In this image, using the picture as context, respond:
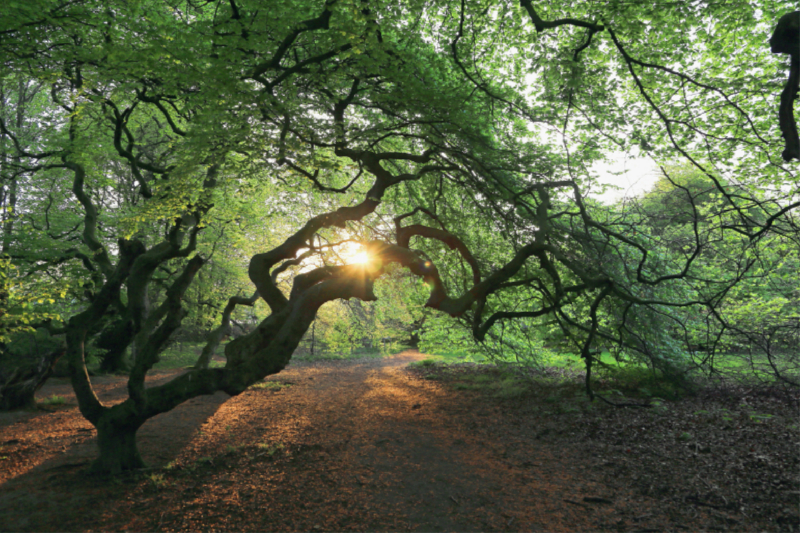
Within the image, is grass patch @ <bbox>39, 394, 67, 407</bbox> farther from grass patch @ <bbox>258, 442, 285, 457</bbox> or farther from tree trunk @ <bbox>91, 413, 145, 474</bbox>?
grass patch @ <bbox>258, 442, 285, 457</bbox>

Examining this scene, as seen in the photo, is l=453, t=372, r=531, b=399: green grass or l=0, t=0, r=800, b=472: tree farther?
l=453, t=372, r=531, b=399: green grass

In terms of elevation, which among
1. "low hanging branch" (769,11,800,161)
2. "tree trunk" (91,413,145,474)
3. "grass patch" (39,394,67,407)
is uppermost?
"low hanging branch" (769,11,800,161)

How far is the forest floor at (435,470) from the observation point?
13.5 feet

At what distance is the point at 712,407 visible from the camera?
23.2ft

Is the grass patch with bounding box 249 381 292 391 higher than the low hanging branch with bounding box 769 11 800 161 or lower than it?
lower

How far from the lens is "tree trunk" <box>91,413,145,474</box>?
5297 millimetres

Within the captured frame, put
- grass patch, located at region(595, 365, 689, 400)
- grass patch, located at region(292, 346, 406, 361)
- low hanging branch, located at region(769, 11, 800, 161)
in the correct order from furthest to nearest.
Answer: grass patch, located at region(292, 346, 406, 361)
grass patch, located at region(595, 365, 689, 400)
low hanging branch, located at region(769, 11, 800, 161)

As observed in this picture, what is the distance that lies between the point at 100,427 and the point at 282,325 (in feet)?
9.03

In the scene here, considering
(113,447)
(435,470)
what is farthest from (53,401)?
(435,470)

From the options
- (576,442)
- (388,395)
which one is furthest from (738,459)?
(388,395)

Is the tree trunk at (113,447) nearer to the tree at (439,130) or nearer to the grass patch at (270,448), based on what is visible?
the tree at (439,130)

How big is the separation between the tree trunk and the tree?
0.08ft

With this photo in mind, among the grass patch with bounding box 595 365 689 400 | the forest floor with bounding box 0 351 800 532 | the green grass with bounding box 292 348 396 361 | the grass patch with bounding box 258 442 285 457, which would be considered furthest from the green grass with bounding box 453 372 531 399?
the green grass with bounding box 292 348 396 361

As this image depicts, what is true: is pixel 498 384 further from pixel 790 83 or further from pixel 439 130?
pixel 790 83
